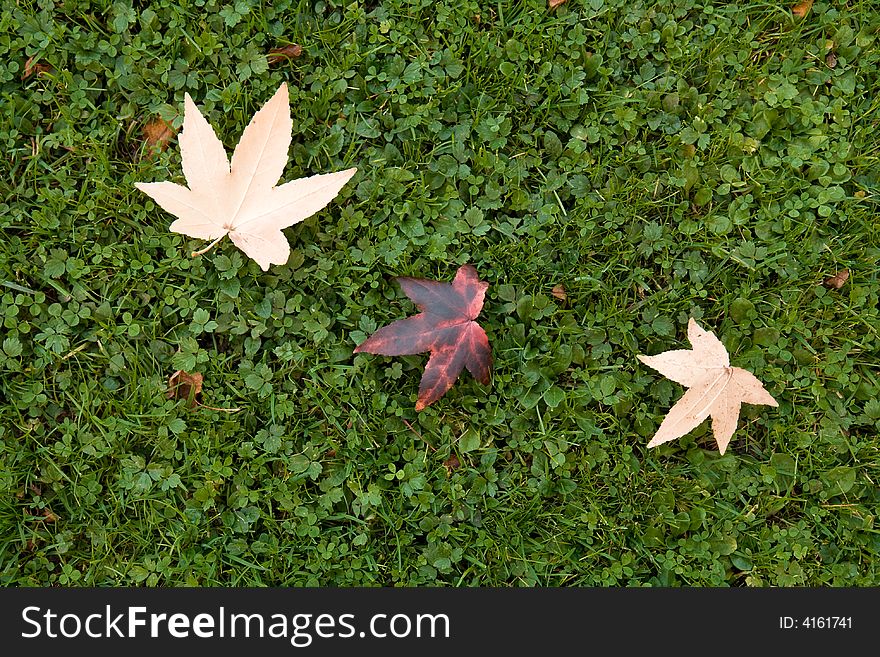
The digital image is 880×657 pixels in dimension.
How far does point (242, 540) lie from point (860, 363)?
2320 millimetres

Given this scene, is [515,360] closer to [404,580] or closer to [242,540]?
[404,580]

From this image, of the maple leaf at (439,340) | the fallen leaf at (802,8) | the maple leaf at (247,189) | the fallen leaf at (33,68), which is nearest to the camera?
the maple leaf at (247,189)

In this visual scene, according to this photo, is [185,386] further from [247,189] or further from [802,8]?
[802,8]

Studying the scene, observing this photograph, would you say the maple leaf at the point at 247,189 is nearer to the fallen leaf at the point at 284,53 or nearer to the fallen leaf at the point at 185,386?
the fallen leaf at the point at 284,53

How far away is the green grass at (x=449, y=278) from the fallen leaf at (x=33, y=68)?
0.07 ft

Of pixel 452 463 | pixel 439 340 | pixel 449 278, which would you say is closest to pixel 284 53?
pixel 449 278

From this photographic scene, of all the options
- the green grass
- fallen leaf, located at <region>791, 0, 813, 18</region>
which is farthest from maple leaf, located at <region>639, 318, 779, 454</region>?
fallen leaf, located at <region>791, 0, 813, 18</region>

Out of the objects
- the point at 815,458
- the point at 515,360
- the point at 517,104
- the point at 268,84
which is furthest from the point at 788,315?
the point at 268,84

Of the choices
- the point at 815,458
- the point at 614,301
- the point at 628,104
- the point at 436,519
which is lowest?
the point at 436,519

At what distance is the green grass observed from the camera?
8.58ft

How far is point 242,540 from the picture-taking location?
2.60 meters

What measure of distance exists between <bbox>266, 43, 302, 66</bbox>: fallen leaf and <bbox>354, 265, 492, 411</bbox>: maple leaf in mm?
973

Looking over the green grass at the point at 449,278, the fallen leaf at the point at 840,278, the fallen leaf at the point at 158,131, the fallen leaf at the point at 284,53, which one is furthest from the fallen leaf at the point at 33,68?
the fallen leaf at the point at 840,278

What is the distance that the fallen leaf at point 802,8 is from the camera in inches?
110
